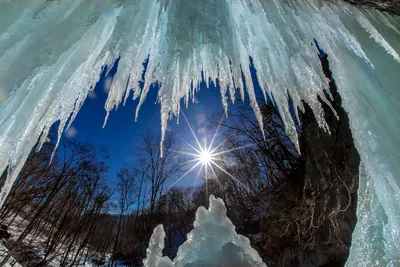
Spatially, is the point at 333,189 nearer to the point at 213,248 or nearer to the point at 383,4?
the point at 213,248

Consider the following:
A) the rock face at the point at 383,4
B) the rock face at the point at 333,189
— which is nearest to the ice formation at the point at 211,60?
the rock face at the point at 383,4

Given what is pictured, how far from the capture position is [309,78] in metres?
1.34

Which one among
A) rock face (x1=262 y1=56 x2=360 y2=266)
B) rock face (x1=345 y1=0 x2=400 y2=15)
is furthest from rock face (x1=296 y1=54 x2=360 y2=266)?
rock face (x1=345 y1=0 x2=400 y2=15)

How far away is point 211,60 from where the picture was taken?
1318 millimetres

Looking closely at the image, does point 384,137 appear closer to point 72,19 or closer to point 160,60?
point 160,60

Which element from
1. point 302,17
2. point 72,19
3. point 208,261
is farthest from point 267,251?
point 72,19

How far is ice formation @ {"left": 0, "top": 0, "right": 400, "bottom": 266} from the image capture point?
83cm

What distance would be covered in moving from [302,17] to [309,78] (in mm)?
366

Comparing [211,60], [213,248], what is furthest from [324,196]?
[211,60]

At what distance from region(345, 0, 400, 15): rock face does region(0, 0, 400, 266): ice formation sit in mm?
39

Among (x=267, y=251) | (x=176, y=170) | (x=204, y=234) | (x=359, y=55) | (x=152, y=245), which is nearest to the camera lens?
(x=359, y=55)

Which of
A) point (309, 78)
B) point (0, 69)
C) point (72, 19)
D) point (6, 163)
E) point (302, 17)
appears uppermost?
point (302, 17)

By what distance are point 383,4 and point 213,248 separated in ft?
7.31

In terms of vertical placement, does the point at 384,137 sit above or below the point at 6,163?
above
